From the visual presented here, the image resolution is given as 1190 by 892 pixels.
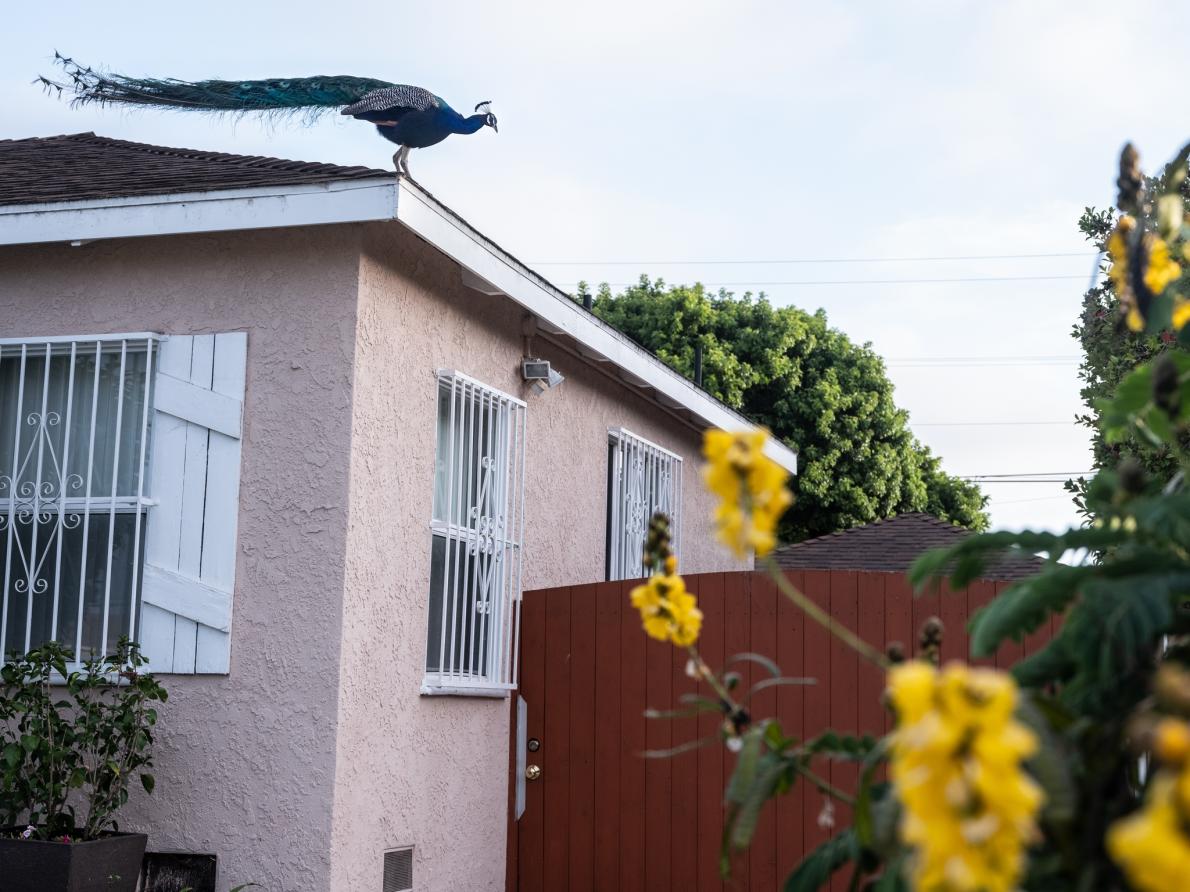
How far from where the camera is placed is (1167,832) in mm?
951

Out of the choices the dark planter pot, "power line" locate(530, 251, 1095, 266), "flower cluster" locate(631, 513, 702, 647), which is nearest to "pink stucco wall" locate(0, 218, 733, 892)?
the dark planter pot

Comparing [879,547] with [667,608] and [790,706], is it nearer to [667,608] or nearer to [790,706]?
[790,706]

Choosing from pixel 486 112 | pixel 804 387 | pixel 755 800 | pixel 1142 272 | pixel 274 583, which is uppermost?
pixel 804 387

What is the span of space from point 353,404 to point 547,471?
2.34 m

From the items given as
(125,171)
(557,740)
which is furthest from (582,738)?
(125,171)

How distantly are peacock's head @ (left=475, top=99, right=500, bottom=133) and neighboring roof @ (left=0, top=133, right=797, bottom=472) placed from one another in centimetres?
76

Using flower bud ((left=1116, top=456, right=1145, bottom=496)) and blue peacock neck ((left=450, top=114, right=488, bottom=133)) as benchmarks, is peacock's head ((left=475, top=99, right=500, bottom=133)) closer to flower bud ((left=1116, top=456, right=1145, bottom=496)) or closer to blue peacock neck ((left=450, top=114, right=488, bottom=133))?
blue peacock neck ((left=450, top=114, right=488, bottom=133))

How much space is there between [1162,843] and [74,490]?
5877mm

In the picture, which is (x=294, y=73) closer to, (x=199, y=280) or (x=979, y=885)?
(x=199, y=280)

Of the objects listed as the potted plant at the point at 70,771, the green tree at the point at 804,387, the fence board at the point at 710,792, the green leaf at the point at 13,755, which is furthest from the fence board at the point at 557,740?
the green tree at the point at 804,387

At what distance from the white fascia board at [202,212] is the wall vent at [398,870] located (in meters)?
2.80

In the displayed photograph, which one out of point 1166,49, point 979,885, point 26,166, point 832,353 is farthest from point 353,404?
point 832,353

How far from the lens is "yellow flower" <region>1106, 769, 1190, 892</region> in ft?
3.07

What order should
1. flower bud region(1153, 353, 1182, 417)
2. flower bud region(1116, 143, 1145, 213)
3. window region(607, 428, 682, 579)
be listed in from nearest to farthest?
flower bud region(1153, 353, 1182, 417) < flower bud region(1116, 143, 1145, 213) < window region(607, 428, 682, 579)
